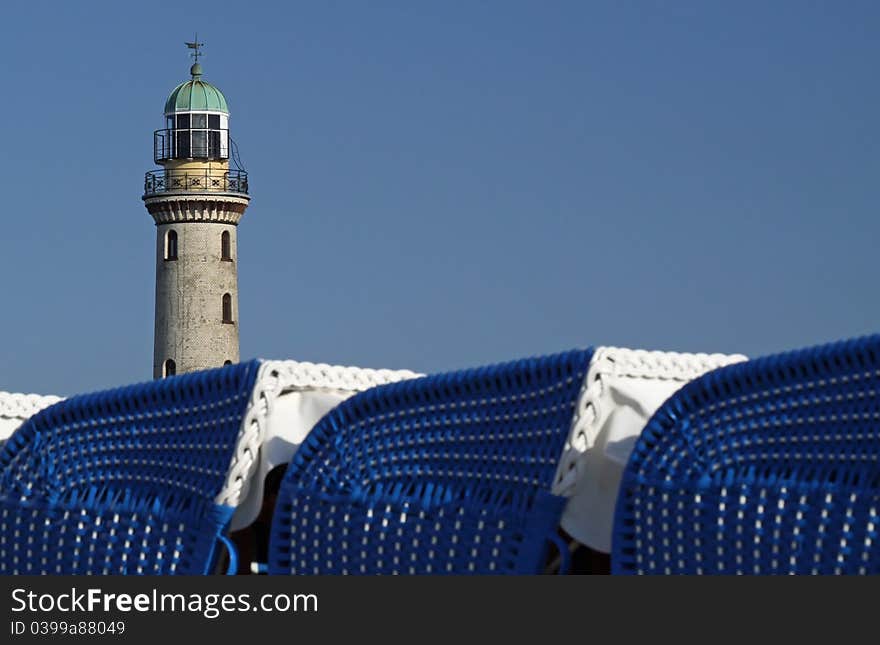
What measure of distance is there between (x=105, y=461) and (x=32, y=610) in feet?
9.56

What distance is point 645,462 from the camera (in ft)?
40.1

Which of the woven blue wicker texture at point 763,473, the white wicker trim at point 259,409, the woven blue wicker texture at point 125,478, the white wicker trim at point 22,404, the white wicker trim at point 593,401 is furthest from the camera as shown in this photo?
the white wicker trim at point 22,404

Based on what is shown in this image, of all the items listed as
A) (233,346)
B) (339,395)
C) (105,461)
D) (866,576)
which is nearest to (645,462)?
(866,576)

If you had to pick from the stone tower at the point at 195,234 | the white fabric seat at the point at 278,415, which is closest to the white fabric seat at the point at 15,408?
the white fabric seat at the point at 278,415

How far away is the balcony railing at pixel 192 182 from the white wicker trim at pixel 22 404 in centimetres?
2974

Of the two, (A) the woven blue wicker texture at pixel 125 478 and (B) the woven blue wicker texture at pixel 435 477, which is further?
(A) the woven blue wicker texture at pixel 125 478

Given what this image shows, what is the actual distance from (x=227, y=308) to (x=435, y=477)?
3314 centimetres

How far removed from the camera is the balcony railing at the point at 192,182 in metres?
46.0

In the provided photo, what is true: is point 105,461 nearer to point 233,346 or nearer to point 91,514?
point 91,514

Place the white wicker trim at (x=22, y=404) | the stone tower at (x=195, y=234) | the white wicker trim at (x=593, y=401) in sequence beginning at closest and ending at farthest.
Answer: the white wicker trim at (x=593, y=401), the white wicker trim at (x=22, y=404), the stone tower at (x=195, y=234)

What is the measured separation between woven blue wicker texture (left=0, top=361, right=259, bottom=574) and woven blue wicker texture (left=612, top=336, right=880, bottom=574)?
9.31 feet

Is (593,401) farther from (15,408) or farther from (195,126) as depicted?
(195,126)

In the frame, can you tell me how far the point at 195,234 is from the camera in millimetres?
46031

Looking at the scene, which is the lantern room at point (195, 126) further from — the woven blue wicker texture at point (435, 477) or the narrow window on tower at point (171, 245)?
the woven blue wicker texture at point (435, 477)
